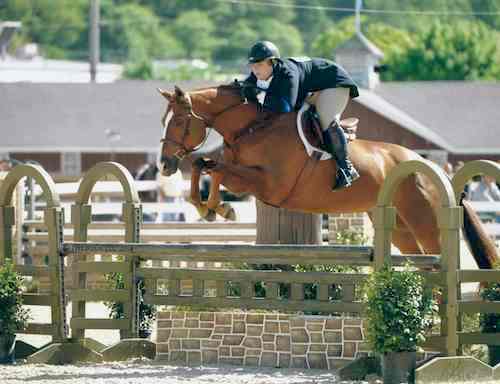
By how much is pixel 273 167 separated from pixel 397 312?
2.20 m

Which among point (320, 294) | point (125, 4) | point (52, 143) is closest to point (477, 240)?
point (320, 294)

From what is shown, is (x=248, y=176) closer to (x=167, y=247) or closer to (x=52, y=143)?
(x=167, y=247)

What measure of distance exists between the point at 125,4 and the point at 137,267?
372 ft

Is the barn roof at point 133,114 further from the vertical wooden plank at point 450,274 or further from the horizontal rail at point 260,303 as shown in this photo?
the vertical wooden plank at point 450,274

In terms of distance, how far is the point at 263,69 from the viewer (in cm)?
936

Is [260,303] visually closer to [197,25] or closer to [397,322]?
[397,322]

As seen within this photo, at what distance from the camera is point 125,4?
120 meters

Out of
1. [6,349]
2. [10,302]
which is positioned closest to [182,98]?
[10,302]

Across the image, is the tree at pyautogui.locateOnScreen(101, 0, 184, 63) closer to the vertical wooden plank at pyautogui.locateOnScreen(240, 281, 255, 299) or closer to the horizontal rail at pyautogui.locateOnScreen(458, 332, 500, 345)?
the vertical wooden plank at pyautogui.locateOnScreen(240, 281, 255, 299)

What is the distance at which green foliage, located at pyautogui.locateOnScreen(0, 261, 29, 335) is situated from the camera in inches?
345

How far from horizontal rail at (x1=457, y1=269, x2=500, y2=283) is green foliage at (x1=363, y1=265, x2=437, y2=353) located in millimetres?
375

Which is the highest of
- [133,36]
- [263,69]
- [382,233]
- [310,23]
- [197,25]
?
[310,23]

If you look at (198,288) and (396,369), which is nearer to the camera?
(396,369)

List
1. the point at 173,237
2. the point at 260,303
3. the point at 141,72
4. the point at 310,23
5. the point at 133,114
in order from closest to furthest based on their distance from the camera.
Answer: the point at 260,303
the point at 173,237
the point at 133,114
the point at 141,72
the point at 310,23
